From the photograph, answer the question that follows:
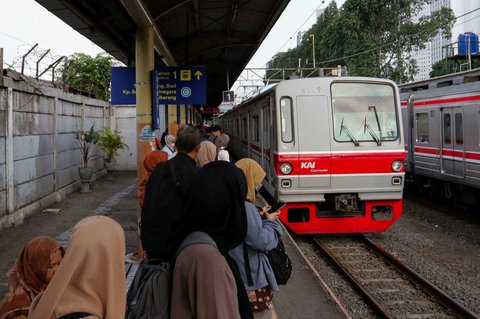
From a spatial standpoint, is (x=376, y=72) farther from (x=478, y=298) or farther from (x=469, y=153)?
(x=478, y=298)

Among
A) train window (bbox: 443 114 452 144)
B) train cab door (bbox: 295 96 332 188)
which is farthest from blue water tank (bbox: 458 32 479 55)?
train cab door (bbox: 295 96 332 188)

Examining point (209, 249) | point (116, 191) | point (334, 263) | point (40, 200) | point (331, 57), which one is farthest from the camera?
point (331, 57)

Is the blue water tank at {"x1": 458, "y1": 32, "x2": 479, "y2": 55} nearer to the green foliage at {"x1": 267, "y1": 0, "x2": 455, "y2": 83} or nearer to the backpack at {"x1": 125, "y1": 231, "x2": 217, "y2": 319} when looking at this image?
the green foliage at {"x1": 267, "y1": 0, "x2": 455, "y2": 83}

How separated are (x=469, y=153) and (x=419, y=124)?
2788 mm

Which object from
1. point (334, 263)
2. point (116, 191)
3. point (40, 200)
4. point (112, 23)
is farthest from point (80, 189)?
point (334, 263)

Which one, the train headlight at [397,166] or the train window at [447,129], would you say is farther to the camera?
the train window at [447,129]

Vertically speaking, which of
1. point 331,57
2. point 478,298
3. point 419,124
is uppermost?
point 331,57

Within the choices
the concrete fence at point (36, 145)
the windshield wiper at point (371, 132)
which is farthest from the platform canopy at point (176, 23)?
the windshield wiper at point (371, 132)

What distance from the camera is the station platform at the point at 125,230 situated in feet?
16.2

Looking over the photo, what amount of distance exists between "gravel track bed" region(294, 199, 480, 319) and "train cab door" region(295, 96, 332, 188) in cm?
128

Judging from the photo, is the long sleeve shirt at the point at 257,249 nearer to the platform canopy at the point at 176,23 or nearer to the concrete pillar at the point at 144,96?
the platform canopy at the point at 176,23

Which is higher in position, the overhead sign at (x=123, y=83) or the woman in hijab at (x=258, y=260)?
the overhead sign at (x=123, y=83)

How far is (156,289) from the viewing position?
7.49 ft

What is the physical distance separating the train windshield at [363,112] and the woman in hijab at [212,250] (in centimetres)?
558
